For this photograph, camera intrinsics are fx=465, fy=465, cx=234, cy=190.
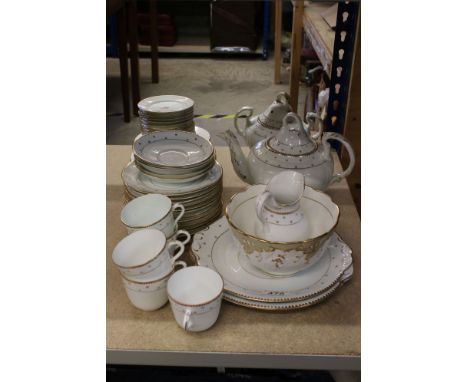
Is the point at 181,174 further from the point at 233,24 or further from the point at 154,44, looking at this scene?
the point at 233,24

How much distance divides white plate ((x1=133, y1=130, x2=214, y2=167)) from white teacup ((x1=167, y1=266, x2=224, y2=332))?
0.27 metres

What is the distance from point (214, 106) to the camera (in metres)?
3.39

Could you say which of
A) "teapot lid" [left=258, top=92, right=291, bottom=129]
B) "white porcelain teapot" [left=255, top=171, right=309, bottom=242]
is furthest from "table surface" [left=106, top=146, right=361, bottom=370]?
"teapot lid" [left=258, top=92, right=291, bottom=129]

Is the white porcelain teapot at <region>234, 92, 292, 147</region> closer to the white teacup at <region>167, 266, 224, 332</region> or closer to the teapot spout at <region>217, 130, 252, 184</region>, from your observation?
the teapot spout at <region>217, 130, 252, 184</region>

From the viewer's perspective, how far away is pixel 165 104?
1241mm

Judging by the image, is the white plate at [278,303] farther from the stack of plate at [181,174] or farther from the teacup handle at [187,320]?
the stack of plate at [181,174]

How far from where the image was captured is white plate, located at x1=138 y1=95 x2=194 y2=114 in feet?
3.88

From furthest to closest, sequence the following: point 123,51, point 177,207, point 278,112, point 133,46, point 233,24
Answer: point 233,24 → point 133,46 → point 123,51 → point 278,112 → point 177,207

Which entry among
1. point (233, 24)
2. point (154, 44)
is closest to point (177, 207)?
point (154, 44)

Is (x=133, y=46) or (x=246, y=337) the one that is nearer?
(x=246, y=337)

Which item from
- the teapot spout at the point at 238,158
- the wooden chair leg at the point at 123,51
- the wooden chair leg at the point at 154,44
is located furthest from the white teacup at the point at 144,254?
the wooden chair leg at the point at 154,44

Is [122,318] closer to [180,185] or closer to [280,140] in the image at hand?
[180,185]

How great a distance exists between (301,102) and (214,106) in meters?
0.64

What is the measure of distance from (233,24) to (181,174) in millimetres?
3467
